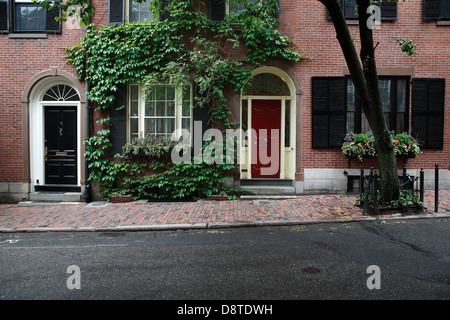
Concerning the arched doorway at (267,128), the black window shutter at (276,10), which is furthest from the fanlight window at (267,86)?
the black window shutter at (276,10)

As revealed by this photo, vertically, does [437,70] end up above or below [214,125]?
above

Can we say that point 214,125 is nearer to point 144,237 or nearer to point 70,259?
point 144,237

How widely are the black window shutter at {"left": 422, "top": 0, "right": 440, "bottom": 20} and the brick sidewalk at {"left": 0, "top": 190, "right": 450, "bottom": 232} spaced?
5.25 m

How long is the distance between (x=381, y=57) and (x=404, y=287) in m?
8.00

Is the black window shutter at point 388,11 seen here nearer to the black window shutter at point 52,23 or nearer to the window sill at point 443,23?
the window sill at point 443,23

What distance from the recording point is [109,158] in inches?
382

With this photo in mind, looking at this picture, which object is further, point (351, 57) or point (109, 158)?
point (109, 158)

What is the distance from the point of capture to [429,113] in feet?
31.7

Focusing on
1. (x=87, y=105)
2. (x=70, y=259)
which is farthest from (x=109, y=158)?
(x=70, y=259)

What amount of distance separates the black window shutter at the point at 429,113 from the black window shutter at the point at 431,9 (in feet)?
6.32

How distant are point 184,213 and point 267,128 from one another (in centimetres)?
414

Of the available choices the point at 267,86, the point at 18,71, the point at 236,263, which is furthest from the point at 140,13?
the point at 236,263

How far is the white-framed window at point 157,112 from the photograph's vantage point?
9789 mm
